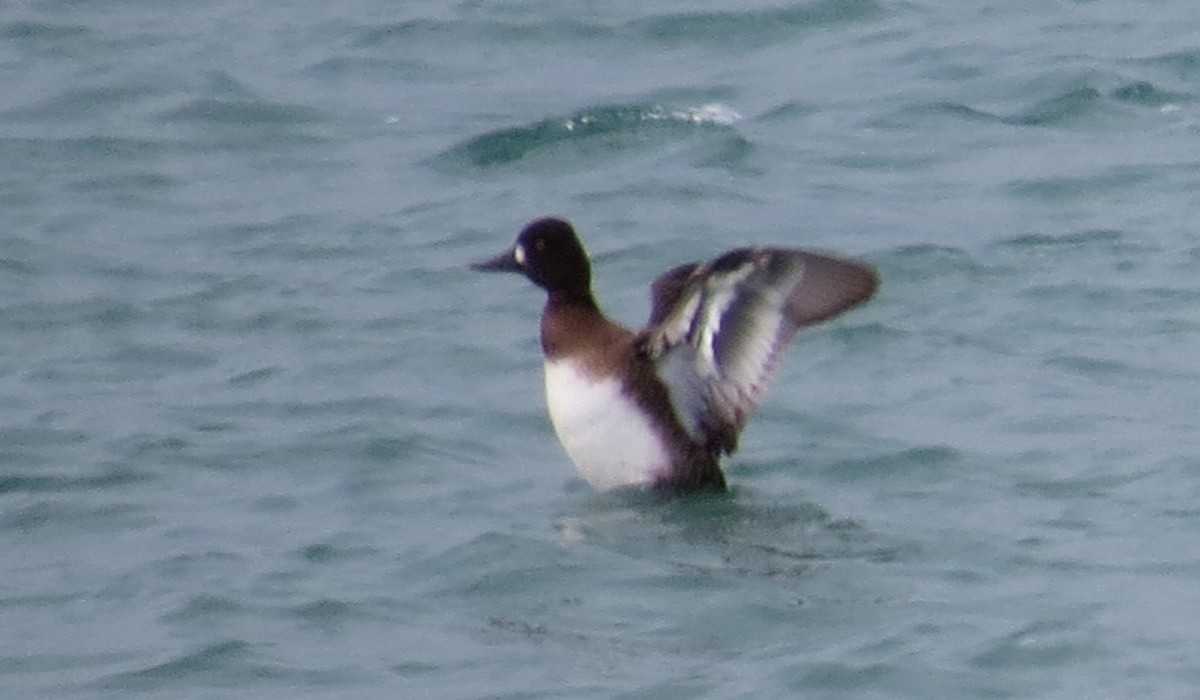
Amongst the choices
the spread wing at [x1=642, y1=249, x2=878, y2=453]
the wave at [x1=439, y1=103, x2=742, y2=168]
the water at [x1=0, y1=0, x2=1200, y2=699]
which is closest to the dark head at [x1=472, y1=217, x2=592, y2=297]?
the spread wing at [x1=642, y1=249, x2=878, y2=453]

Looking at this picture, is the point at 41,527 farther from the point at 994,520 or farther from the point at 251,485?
the point at 994,520

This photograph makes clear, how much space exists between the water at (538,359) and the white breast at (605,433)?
0.10m

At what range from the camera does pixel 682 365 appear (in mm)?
7637

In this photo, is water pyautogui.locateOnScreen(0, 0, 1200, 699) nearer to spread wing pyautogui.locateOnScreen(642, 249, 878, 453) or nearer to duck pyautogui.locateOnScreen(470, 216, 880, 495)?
duck pyautogui.locateOnScreen(470, 216, 880, 495)

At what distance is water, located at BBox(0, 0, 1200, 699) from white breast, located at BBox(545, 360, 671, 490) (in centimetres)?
10

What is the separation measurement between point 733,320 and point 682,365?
0.22 m

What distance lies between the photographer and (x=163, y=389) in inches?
357

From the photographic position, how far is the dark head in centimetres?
798

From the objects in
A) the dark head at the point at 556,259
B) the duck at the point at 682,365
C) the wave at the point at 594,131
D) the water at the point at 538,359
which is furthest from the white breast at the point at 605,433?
the wave at the point at 594,131

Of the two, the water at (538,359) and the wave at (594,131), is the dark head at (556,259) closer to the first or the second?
the water at (538,359)

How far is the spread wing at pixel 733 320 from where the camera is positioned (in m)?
7.37

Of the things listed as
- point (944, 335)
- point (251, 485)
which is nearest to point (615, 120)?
point (944, 335)

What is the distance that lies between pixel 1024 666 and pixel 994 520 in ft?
3.78

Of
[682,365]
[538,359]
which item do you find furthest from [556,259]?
[538,359]
